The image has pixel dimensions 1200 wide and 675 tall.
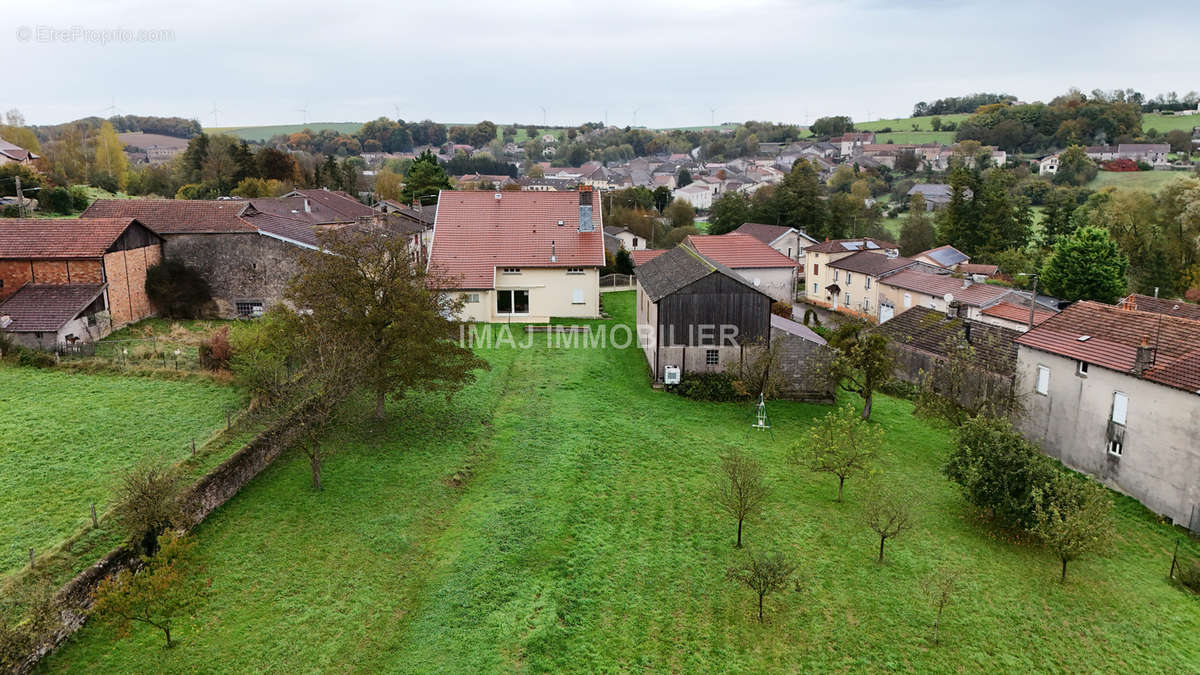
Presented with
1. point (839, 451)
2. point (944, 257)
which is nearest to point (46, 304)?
point (839, 451)

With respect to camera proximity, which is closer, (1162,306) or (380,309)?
(380,309)

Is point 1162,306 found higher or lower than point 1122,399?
higher

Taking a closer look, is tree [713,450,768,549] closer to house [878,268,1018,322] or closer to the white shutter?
the white shutter

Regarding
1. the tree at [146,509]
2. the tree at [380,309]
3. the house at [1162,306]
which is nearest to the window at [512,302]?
the tree at [380,309]

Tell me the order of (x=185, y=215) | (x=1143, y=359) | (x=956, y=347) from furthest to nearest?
(x=185, y=215) < (x=956, y=347) < (x=1143, y=359)

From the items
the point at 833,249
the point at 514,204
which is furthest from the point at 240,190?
the point at 833,249

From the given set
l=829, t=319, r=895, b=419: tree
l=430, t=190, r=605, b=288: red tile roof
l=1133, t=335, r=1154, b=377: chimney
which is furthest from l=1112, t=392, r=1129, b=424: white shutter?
l=430, t=190, r=605, b=288: red tile roof

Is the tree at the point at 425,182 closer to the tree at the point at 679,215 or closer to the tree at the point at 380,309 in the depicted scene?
the tree at the point at 679,215

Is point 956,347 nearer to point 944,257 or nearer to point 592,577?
point 592,577
